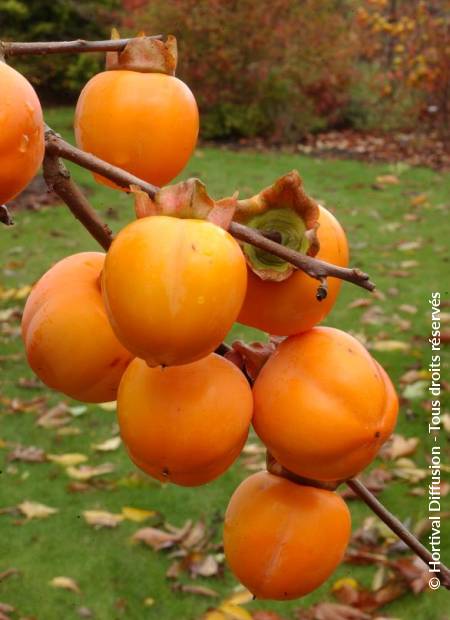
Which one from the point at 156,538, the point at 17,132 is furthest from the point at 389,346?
the point at 17,132

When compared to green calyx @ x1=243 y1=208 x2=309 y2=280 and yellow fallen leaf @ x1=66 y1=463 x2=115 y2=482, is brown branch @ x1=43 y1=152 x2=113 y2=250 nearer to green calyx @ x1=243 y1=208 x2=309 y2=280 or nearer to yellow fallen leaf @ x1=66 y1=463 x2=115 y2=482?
green calyx @ x1=243 y1=208 x2=309 y2=280

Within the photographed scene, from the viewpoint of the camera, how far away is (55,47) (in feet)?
2.63

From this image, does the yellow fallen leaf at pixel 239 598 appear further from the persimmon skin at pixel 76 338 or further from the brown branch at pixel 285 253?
the brown branch at pixel 285 253

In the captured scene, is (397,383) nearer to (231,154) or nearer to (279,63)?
(231,154)

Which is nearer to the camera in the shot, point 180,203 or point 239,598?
point 180,203

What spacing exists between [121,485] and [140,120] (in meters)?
3.14

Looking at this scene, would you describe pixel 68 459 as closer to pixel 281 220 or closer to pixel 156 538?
pixel 156 538

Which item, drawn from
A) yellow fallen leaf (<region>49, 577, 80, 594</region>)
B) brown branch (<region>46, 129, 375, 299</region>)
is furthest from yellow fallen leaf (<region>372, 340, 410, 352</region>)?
brown branch (<region>46, 129, 375, 299</region>)

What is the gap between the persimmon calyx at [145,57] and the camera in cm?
87

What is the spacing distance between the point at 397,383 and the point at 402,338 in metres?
0.66

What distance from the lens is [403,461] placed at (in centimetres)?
382

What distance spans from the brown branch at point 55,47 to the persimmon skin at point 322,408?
1.16ft

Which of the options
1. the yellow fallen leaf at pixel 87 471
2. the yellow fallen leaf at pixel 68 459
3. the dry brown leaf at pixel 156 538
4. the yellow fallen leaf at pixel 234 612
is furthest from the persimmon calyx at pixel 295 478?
the yellow fallen leaf at pixel 68 459

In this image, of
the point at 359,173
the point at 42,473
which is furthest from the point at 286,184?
the point at 359,173
